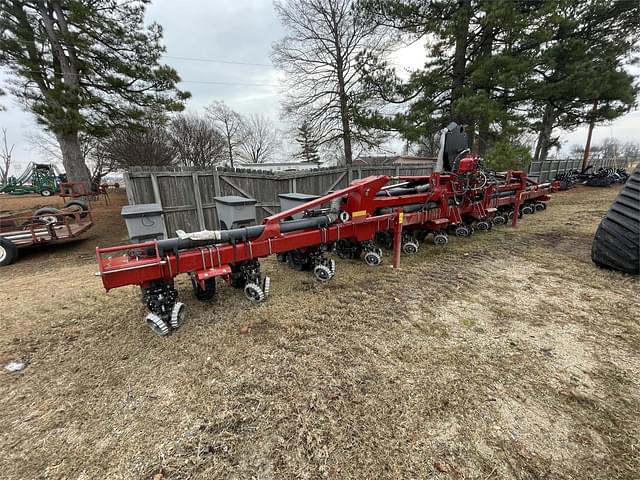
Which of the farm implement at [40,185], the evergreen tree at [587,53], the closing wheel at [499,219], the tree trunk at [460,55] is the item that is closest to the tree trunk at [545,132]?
the evergreen tree at [587,53]

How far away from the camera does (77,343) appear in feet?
9.11

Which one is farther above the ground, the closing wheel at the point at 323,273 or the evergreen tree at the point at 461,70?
the evergreen tree at the point at 461,70

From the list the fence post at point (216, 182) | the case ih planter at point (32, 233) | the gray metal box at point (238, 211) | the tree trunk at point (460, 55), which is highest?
the tree trunk at point (460, 55)

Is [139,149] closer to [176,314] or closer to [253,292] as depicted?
[253,292]

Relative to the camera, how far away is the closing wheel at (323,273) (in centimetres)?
393

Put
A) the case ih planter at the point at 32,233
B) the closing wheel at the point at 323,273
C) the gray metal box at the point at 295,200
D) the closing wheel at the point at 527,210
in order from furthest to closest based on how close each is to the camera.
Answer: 1. the closing wheel at the point at 527,210
2. the case ih planter at the point at 32,233
3. the gray metal box at the point at 295,200
4. the closing wheel at the point at 323,273

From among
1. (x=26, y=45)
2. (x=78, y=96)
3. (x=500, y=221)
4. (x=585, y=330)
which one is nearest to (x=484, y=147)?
(x=500, y=221)

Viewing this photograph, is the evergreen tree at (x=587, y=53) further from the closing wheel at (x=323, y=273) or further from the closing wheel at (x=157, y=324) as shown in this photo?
the closing wheel at (x=157, y=324)

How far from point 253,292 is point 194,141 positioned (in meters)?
25.0

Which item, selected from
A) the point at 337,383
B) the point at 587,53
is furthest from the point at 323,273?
the point at 587,53

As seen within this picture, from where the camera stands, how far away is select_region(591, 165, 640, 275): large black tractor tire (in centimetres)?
363

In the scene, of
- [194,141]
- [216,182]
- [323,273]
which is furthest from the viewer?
[194,141]

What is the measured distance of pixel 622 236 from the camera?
12.2ft

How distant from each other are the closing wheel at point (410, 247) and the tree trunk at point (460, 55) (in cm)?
692
